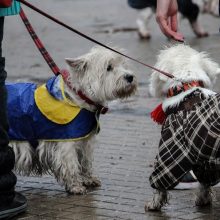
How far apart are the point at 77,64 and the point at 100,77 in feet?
0.66

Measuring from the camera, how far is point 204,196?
5629mm

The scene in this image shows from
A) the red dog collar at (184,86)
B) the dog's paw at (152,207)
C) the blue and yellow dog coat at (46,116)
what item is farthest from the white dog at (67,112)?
the dog's paw at (152,207)

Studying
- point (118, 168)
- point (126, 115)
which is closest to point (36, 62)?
point (126, 115)

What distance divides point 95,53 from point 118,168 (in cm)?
112

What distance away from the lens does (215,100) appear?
5.05 m

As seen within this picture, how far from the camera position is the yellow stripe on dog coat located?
19.7ft

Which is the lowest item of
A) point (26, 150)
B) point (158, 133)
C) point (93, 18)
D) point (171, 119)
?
point (93, 18)

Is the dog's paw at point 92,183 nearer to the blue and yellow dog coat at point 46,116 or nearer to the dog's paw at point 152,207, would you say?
the blue and yellow dog coat at point 46,116

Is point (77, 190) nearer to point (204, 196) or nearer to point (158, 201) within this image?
point (158, 201)

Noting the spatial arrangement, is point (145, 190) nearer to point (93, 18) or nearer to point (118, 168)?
point (118, 168)

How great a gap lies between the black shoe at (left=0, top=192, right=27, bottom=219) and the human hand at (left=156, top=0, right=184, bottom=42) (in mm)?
1747

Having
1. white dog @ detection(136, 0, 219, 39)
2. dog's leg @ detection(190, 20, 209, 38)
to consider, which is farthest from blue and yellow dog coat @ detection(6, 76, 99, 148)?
dog's leg @ detection(190, 20, 209, 38)

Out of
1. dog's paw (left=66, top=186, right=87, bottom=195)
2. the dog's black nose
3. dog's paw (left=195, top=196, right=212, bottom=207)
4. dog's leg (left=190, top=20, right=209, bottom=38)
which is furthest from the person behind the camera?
dog's leg (left=190, top=20, right=209, bottom=38)

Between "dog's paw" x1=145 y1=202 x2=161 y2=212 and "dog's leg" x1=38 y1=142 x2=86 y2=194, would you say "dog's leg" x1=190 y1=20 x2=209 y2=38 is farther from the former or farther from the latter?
"dog's paw" x1=145 y1=202 x2=161 y2=212
